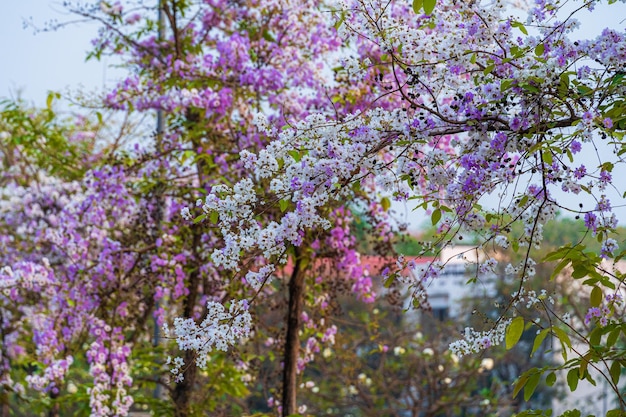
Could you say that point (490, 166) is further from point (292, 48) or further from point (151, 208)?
point (151, 208)

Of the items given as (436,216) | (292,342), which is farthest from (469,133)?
(292,342)

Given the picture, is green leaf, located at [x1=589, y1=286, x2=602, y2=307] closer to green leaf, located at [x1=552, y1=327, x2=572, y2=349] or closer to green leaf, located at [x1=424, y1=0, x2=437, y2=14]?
green leaf, located at [x1=552, y1=327, x2=572, y2=349]

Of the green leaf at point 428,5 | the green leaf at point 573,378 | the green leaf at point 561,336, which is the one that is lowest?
the green leaf at point 573,378

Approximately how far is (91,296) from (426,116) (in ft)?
10.6

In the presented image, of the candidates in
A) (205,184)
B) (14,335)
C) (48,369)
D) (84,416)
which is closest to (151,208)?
(205,184)

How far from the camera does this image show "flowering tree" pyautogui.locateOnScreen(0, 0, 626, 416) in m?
2.37

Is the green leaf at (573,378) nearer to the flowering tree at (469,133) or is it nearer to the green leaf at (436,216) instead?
the flowering tree at (469,133)

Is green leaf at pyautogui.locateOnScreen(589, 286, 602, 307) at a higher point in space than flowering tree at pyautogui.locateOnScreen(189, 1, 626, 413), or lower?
lower

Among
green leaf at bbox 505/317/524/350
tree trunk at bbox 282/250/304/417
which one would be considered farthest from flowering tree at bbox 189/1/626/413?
tree trunk at bbox 282/250/304/417

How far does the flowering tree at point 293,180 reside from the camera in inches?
93.2

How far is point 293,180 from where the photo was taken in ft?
7.80

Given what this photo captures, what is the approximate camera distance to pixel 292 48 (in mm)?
4758

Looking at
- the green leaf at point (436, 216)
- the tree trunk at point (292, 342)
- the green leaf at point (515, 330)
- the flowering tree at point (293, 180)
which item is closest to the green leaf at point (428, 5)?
the flowering tree at point (293, 180)

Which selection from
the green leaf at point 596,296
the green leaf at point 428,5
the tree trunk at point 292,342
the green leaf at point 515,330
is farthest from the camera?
the tree trunk at point 292,342
